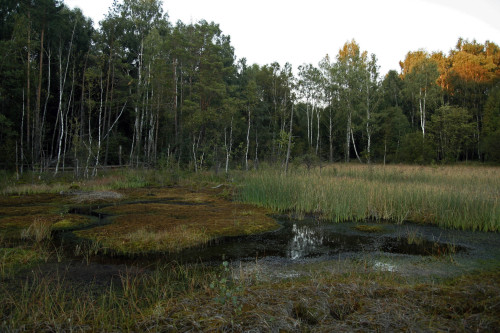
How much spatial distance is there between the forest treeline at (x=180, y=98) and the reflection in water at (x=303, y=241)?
7.48 meters

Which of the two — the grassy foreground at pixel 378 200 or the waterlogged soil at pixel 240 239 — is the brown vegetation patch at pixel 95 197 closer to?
the waterlogged soil at pixel 240 239

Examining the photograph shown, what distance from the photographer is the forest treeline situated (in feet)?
60.3

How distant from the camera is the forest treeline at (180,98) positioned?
1839 centimetres

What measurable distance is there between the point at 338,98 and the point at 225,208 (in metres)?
25.2

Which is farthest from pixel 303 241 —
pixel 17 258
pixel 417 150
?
pixel 417 150

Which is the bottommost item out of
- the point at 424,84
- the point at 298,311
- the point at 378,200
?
the point at 298,311

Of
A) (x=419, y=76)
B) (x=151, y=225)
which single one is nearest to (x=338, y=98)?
(x=419, y=76)

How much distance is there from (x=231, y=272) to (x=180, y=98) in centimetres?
2115

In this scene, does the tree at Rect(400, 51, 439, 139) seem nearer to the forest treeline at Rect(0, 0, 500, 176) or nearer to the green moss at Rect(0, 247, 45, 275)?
the forest treeline at Rect(0, 0, 500, 176)

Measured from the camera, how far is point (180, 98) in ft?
78.5

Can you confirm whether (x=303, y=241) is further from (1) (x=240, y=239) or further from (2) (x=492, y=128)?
(2) (x=492, y=128)

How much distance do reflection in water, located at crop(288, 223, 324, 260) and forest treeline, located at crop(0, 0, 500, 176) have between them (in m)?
7.48

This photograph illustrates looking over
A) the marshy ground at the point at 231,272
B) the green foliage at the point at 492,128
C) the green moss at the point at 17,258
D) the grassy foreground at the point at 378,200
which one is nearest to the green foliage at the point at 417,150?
the green foliage at the point at 492,128

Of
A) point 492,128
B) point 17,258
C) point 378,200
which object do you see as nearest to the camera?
point 17,258
